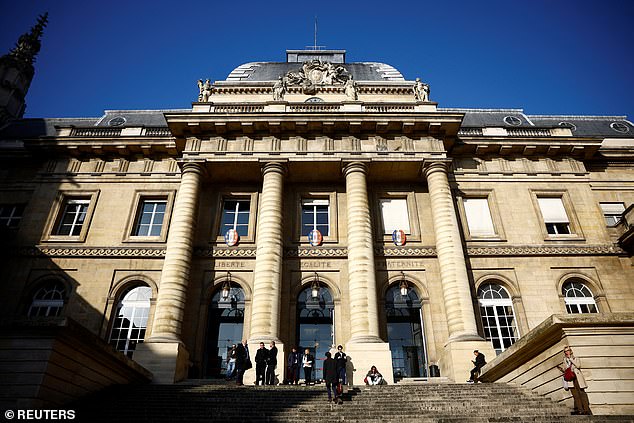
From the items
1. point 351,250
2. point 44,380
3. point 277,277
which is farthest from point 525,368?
point 44,380

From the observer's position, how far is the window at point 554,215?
20875 millimetres

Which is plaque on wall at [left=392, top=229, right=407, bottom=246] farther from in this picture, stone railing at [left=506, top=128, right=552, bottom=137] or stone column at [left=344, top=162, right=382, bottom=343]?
stone railing at [left=506, top=128, right=552, bottom=137]

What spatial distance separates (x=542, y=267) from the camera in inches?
764

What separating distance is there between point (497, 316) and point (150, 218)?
1651 centimetres

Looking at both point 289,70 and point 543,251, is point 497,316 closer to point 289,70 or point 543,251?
point 543,251

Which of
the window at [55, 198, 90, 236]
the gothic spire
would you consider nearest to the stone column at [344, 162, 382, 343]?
the window at [55, 198, 90, 236]

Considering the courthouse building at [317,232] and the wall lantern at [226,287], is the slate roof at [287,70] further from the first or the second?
the wall lantern at [226,287]

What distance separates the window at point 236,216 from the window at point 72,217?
6.72 m

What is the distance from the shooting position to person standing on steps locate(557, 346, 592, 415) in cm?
897

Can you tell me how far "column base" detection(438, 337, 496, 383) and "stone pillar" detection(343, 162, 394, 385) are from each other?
7.55ft

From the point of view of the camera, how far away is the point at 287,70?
2780cm

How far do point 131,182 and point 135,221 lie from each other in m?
2.22

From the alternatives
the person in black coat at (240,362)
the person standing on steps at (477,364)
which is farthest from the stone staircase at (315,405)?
the person standing on steps at (477,364)

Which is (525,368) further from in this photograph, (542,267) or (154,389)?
(154,389)
